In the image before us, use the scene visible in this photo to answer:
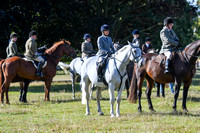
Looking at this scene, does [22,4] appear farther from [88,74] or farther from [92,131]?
[92,131]

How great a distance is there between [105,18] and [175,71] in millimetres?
16108

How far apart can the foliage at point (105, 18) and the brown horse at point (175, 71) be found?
12397 mm

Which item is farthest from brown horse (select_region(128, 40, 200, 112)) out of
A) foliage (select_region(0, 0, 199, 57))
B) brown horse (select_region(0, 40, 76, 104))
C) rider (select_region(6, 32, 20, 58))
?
foliage (select_region(0, 0, 199, 57))

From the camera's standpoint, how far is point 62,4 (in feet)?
79.6

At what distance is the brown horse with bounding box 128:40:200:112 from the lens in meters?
10.7

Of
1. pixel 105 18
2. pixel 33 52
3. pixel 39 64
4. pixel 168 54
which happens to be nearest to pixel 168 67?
pixel 168 54

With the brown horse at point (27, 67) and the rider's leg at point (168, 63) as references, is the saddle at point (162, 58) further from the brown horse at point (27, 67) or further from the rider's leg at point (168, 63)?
the brown horse at point (27, 67)

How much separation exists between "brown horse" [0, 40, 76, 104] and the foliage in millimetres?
7488

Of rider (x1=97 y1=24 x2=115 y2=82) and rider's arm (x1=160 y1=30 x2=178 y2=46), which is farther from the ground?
rider's arm (x1=160 y1=30 x2=178 y2=46)

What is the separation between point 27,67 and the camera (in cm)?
1396

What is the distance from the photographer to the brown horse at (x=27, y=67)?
13500 millimetres

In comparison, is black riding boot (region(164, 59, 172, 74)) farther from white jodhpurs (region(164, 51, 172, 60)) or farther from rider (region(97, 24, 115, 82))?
rider (region(97, 24, 115, 82))

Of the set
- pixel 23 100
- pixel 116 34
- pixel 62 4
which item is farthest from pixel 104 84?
pixel 116 34

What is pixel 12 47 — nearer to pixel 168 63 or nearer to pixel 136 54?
pixel 136 54
